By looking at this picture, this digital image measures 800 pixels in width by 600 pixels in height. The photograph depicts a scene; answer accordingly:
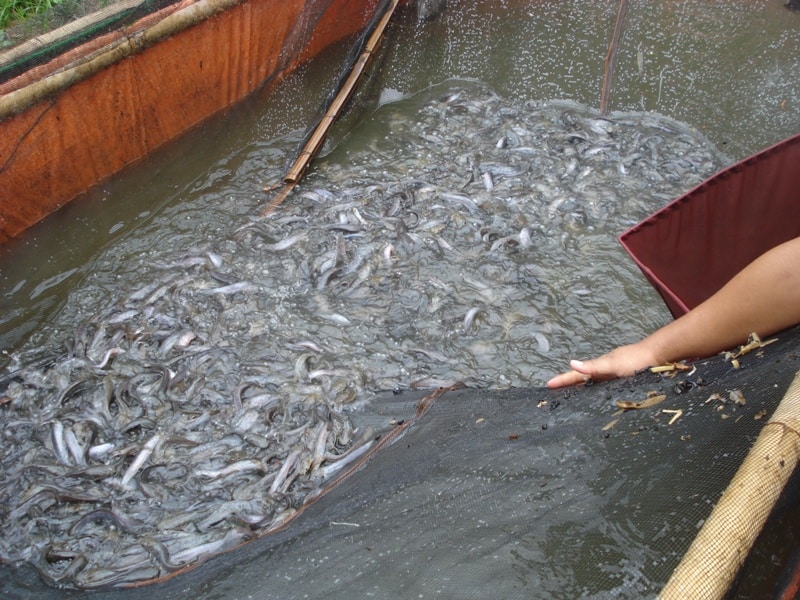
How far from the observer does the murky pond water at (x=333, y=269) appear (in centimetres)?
337

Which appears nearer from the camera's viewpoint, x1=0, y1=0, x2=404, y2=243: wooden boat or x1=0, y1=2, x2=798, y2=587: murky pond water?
x1=0, y1=2, x2=798, y2=587: murky pond water

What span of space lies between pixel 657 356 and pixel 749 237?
923mm

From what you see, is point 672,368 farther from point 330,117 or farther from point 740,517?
point 330,117

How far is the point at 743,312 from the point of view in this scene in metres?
2.07

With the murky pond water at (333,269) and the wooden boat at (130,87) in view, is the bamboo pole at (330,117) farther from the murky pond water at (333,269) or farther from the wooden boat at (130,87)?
the wooden boat at (130,87)

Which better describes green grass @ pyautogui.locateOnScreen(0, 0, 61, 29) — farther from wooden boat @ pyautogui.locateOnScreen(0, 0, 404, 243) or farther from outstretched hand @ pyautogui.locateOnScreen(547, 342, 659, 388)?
outstretched hand @ pyautogui.locateOnScreen(547, 342, 659, 388)

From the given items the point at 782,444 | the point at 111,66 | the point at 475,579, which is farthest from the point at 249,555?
the point at 111,66

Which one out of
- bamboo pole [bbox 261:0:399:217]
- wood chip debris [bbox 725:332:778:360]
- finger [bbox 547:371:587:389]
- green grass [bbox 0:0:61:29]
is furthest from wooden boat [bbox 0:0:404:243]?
wood chip debris [bbox 725:332:778:360]

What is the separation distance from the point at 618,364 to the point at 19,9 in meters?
6.26

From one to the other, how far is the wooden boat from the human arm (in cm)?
376

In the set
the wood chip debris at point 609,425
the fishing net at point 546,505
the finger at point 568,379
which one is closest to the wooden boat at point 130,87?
the fishing net at point 546,505

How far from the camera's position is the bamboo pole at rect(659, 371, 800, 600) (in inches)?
48.2

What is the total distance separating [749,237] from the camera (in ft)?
9.51

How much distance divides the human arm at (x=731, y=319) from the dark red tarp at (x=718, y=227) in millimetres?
387
